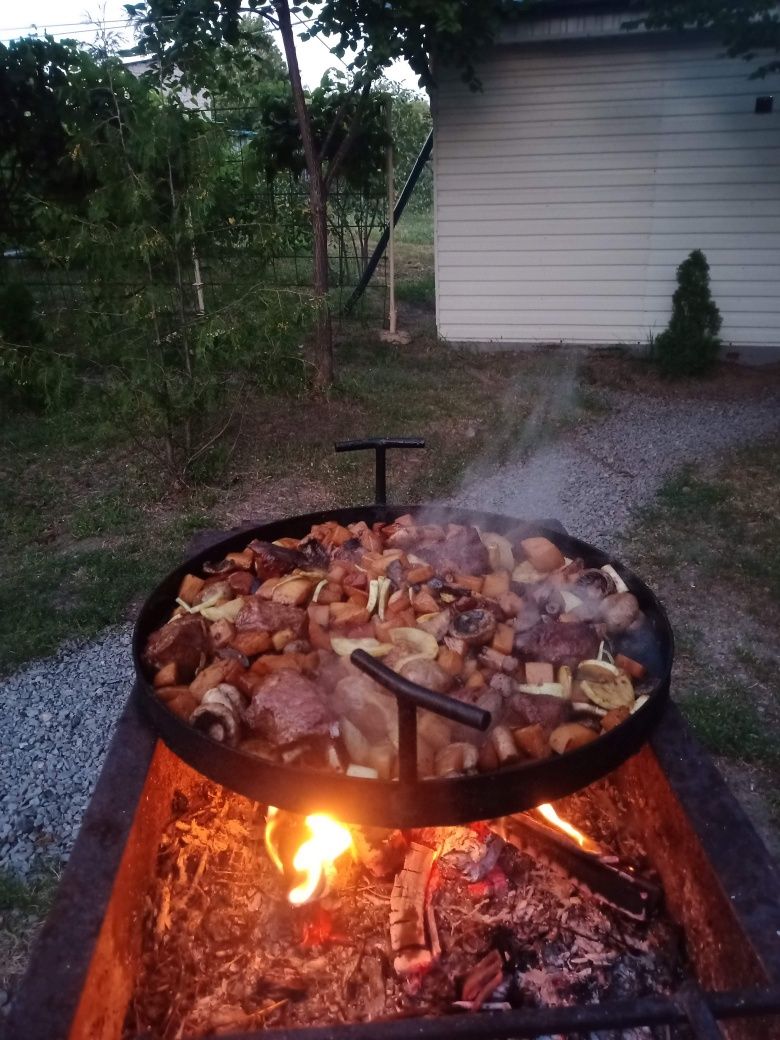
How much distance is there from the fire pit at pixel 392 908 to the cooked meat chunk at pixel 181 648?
0.69 feet

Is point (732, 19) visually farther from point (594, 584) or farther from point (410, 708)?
point (410, 708)

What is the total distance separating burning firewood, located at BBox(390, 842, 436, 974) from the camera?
6.39 ft

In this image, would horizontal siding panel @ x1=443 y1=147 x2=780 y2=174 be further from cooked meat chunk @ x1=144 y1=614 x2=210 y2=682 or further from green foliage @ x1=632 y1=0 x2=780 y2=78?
cooked meat chunk @ x1=144 y1=614 x2=210 y2=682

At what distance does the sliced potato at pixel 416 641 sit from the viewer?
6.50ft

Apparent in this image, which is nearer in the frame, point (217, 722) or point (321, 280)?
point (217, 722)

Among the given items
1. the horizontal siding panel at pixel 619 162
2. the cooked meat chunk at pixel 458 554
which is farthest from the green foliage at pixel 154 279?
the horizontal siding panel at pixel 619 162

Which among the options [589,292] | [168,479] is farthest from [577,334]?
[168,479]

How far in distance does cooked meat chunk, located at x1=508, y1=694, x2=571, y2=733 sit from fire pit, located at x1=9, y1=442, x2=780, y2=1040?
0.53ft

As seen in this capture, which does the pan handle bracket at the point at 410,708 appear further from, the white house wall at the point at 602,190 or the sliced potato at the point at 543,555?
the white house wall at the point at 602,190

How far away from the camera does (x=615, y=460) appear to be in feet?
19.8

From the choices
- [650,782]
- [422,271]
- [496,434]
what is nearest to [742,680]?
[650,782]

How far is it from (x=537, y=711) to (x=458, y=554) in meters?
0.65

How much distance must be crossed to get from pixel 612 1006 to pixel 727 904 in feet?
1.72

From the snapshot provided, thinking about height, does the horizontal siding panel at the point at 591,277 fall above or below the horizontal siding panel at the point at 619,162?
below
